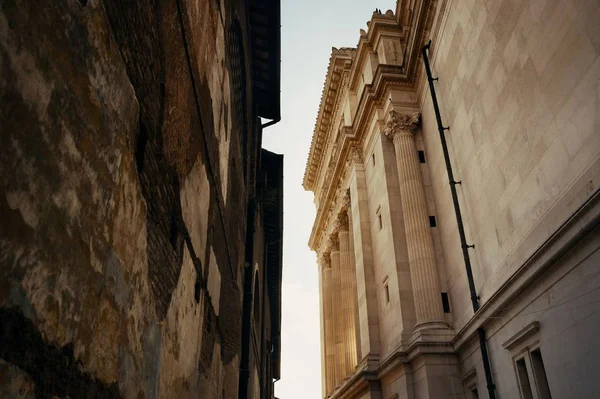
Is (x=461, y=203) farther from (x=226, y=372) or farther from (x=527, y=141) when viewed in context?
(x=226, y=372)

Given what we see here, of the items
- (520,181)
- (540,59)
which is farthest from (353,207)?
(540,59)

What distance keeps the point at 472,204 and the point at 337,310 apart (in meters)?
16.8

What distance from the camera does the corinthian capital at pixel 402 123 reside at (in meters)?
21.5

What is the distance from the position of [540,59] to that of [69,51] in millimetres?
11075

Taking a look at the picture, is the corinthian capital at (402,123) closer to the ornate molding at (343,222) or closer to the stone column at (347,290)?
the stone column at (347,290)

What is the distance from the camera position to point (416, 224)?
19391 mm

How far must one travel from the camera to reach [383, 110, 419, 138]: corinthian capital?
70.5 feet

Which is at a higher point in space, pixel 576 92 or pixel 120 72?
pixel 576 92

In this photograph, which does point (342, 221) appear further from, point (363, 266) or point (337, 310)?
point (363, 266)

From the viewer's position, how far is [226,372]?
7223mm

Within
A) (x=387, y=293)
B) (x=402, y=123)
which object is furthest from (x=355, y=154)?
(x=387, y=293)

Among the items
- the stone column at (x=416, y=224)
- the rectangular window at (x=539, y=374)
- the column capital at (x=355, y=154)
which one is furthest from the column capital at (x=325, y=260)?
the rectangular window at (x=539, y=374)

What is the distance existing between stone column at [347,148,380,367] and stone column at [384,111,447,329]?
4211 millimetres

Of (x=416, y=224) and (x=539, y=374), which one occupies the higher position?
(x=416, y=224)
